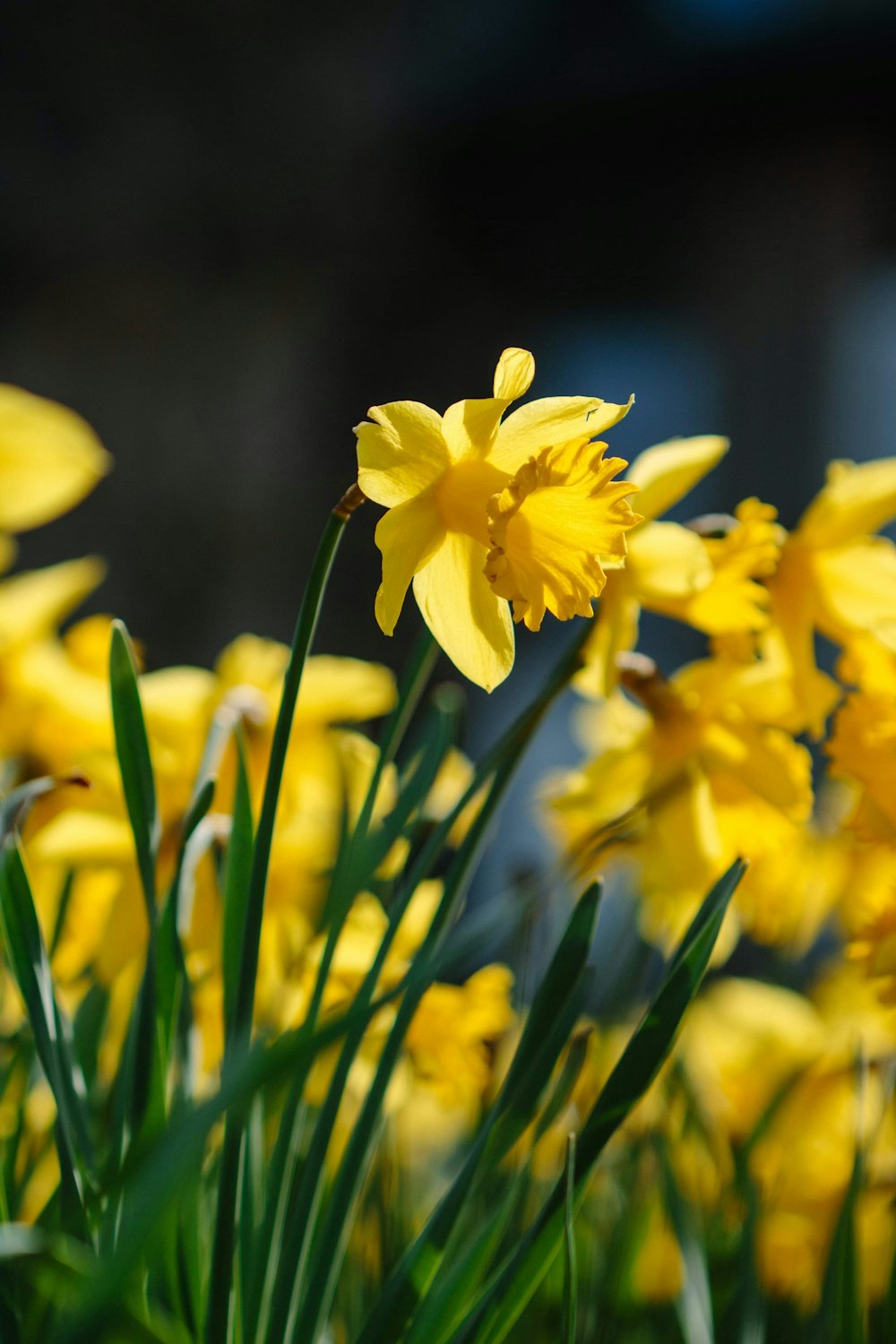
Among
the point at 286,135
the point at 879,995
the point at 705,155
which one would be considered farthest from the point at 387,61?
the point at 879,995

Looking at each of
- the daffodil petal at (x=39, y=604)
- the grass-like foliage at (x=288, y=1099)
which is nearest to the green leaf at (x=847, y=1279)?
the grass-like foliage at (x=288, y=1099)

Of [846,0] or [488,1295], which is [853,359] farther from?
[488,1295]

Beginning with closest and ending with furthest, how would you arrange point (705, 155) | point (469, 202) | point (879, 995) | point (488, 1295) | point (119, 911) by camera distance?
point (488, 1295) → point (879, 995) → point (119, 911) → point (705, 155) → point (469, 202)

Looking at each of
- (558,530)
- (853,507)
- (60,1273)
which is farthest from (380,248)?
(60,1273)

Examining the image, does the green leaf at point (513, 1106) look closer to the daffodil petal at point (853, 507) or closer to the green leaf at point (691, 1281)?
the green leaf at point (691, 1281)

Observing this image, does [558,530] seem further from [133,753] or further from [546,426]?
[133,753]

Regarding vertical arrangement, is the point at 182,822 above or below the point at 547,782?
above
